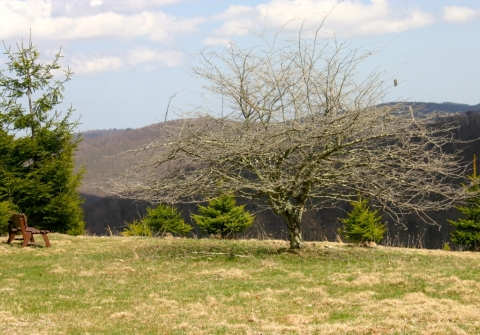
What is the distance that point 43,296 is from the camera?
29.8 ft

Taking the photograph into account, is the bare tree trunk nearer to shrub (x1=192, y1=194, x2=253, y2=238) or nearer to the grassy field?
the grassy field

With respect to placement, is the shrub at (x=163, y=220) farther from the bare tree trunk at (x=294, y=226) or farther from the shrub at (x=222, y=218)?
the bare tree trunk at (x=294, y=226)

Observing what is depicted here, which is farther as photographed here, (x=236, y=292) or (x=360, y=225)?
(x=360, y=225)

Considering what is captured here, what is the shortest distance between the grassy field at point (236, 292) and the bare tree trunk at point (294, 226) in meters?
0.31

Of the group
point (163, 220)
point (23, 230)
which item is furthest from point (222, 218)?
point (23, 230)

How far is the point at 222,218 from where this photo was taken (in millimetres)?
21141

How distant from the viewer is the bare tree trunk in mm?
13156

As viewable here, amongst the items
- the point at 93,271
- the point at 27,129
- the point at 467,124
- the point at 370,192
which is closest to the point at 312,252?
the point at 370,192

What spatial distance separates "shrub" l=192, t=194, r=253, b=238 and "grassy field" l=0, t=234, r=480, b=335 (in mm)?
6819

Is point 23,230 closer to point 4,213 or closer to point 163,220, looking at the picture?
point 4,213

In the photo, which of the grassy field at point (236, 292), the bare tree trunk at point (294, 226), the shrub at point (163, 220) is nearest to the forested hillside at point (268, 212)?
the shrub at point (163, 220)

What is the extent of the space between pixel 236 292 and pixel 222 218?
12130mm

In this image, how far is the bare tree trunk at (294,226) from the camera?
518 inches

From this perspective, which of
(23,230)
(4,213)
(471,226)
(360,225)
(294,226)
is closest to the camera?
(294,226)
